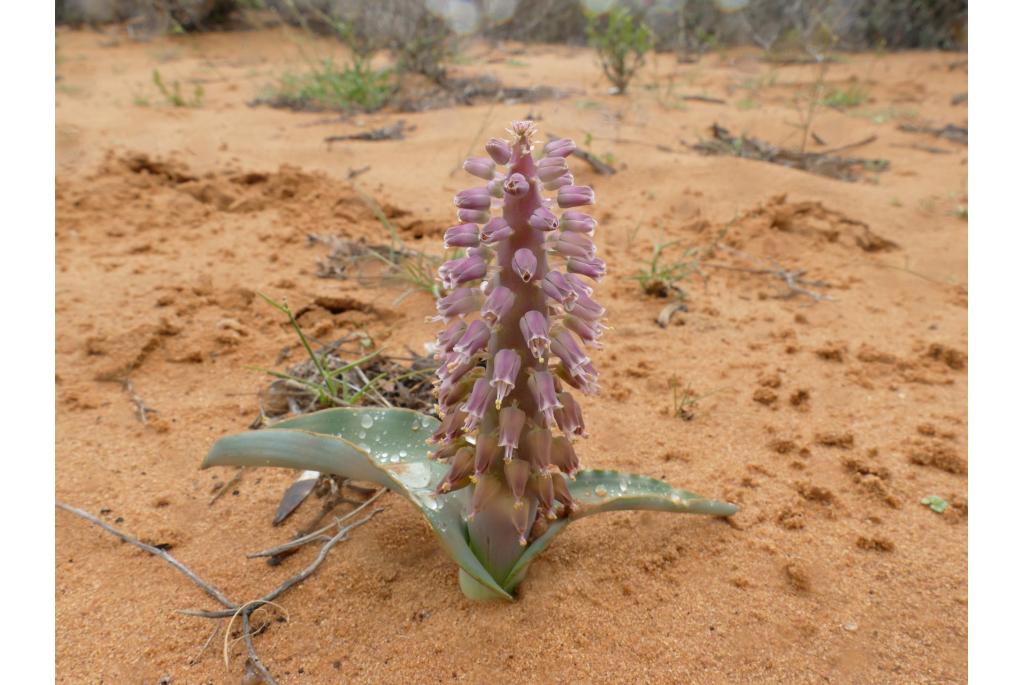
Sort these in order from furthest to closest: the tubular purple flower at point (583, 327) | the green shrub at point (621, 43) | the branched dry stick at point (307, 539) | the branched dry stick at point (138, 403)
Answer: the green shrub at point (621, 43), the branched dry stick at point (138, 403), the branched dry stick at point (307, 539), the tubular purple flower at point (583, 327)

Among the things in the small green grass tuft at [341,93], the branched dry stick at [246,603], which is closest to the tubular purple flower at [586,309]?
the branched dry stick at [246,603]

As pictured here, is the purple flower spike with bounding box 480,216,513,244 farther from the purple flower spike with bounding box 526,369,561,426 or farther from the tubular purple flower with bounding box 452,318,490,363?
the purple flower spike with bounding box 526,369,561,426

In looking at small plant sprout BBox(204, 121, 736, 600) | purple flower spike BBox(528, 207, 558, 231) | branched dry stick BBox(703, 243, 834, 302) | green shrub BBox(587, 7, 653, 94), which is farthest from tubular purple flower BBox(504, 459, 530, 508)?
green shrub BBox(587, 7, 653, 94)

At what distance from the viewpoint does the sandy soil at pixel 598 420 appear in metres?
1.83

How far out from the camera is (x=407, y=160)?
221 inches

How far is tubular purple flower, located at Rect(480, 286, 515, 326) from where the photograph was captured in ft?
5.15

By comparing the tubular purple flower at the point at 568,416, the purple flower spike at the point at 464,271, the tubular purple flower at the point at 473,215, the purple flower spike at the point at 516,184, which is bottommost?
the tubular purple flower at the point at 568,416

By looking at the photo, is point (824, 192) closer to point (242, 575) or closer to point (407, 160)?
point (407, 160)

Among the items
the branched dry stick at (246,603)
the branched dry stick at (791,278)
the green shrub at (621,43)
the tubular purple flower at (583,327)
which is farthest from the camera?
the green shrub at (621,43)

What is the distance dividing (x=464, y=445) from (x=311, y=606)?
641 mm

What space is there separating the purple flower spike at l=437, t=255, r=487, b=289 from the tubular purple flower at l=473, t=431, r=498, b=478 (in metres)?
0.37

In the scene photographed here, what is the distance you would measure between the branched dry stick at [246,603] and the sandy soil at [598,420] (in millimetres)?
37

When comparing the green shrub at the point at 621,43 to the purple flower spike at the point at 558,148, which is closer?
the purple flower spike at the point at 558,148

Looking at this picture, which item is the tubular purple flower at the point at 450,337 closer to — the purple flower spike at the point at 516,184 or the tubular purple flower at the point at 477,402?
the tubular purple flower at the point at 477,402
